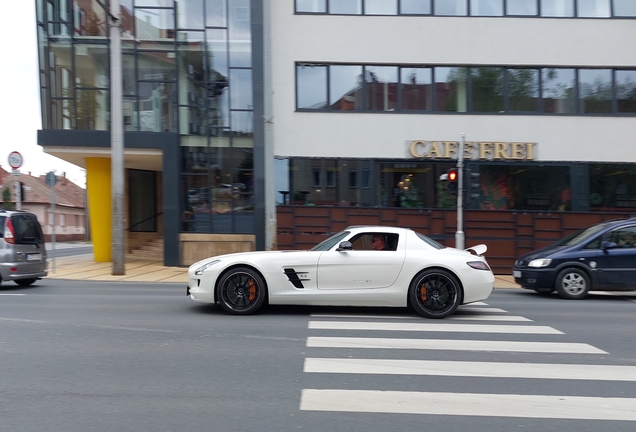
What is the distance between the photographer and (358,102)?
18719 mm

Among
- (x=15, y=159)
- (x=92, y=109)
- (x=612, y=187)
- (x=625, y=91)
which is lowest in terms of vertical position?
(x=612, y=187)

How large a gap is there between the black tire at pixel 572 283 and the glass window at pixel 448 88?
27.9 feet

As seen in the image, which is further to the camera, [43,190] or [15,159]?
[43,190]

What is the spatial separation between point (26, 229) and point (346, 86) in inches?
433

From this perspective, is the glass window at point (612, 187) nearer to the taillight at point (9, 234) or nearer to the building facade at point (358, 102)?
the building facade at point (358, 102)

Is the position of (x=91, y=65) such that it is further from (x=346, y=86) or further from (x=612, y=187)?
(x=612, y=187)

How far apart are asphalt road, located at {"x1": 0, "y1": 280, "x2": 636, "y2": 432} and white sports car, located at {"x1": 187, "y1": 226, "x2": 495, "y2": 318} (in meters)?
0.31

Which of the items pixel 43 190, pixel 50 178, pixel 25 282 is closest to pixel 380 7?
pixel 50 178

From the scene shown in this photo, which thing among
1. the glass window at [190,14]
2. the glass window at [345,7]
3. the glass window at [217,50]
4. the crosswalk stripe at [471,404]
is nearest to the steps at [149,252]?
the glass window at [217,50]

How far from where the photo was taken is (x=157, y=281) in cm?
1453

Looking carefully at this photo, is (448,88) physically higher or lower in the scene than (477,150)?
higher

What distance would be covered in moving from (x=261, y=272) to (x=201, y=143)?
11290 millimetres

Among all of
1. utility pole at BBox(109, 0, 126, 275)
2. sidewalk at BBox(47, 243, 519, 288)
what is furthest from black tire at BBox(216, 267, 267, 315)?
utility pole at BBox(109, 0, 126, 275)

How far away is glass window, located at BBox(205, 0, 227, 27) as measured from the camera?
1855 cm
